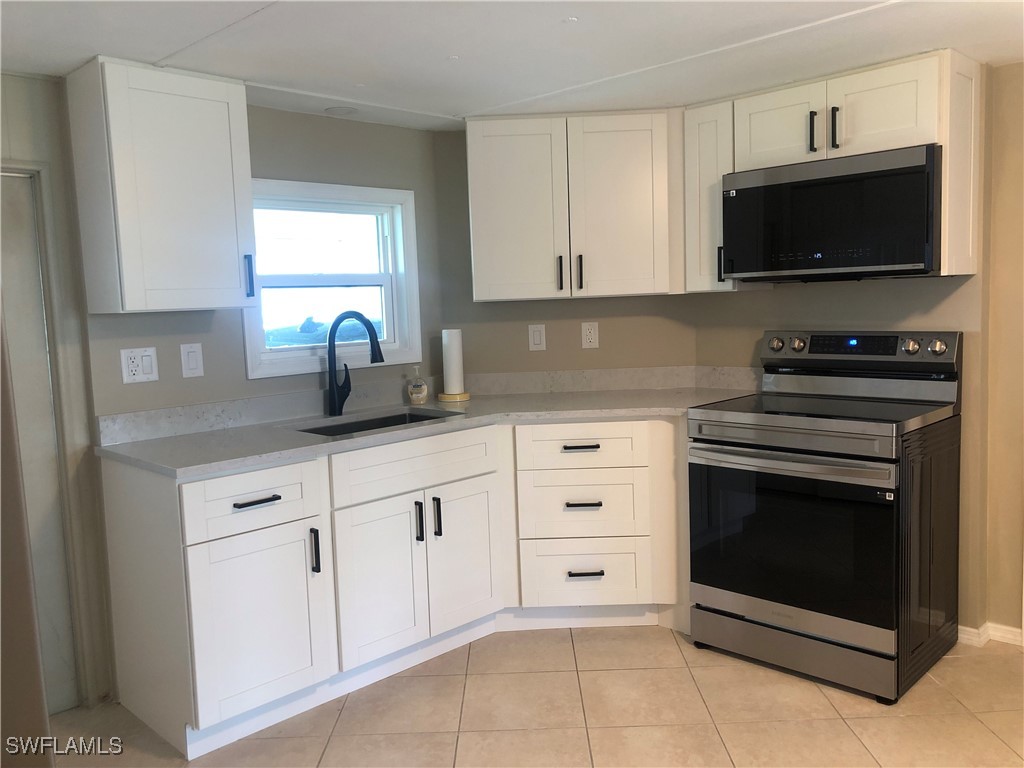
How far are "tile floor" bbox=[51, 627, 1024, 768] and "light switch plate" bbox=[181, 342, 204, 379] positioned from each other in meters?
1.16

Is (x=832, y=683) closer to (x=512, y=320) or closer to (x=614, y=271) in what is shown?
(x=614, y=271)

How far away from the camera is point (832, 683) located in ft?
8.86

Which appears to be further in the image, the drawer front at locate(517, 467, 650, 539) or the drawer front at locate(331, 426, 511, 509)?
the drawer front at locate(517, 467, 650, 539)

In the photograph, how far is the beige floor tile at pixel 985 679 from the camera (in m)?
2.56

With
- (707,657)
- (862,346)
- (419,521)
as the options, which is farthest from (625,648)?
(862,346)

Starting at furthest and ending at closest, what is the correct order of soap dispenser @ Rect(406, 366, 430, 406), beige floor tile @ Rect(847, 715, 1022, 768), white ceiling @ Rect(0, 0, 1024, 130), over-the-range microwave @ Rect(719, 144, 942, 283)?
soap dispenser @ Rect(406, 366, 430, 406) < over-the-range microwave @ Rect(719, 144, 942, 283) < beige floor tile @ Rect(847, 715, 1022, 768) < white ceiling @ Rect(0, 0, 1024, 130)

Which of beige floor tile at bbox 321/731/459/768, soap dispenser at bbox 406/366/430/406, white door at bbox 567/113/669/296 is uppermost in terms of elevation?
white door at bbox 567/113/669/296

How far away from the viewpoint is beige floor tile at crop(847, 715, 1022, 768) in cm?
226

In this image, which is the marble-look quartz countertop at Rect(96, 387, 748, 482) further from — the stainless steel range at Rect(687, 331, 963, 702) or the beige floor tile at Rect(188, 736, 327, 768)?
the beige floor tile at Rect(188, 736, 327, 768)

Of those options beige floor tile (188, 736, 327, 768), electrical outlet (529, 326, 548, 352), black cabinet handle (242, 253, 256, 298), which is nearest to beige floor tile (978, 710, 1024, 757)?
beige floor tile (188, 736, 327, 768)

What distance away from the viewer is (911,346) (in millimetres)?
2941

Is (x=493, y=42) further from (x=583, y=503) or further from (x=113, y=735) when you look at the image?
(x=113, y=735)

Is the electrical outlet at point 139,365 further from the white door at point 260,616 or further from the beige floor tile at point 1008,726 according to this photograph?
the beige floor tile at point 1008,726

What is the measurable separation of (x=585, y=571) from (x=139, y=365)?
1.80 meters
